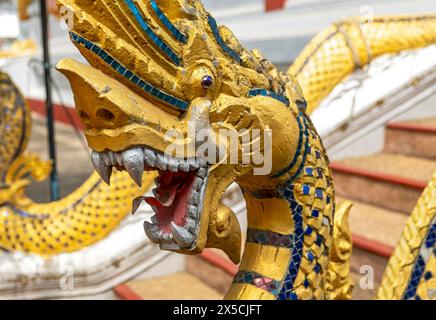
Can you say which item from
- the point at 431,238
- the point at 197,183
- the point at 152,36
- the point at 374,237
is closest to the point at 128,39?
the point at 152,36

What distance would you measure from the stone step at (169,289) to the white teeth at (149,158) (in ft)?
3.81

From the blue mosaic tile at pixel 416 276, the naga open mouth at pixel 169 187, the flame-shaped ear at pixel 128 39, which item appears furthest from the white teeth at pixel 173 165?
the blue mosaic tile at pixel 416 276

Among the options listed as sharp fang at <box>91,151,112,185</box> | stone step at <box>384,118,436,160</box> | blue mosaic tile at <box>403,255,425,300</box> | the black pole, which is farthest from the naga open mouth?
the black pole

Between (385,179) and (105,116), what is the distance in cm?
152

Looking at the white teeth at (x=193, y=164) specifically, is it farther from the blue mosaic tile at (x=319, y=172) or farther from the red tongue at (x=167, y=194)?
the blue mosaic tile at (x=319, y=172)

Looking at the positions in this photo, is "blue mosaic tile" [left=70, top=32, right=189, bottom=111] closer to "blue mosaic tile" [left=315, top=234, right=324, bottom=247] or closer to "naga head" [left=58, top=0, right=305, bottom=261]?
"naga head" [left=58, top=0, right=305, bottom=261]

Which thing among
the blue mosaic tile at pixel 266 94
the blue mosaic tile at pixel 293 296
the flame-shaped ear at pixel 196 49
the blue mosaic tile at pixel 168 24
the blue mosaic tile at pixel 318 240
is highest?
the blue mosaic tile at pixel 168 24

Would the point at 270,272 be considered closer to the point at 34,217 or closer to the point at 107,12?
the point at 107,12

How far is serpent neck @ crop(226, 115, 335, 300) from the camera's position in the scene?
0.99 m

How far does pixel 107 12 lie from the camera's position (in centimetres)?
74

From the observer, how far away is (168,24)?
79cm

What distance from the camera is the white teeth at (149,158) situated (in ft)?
2.54

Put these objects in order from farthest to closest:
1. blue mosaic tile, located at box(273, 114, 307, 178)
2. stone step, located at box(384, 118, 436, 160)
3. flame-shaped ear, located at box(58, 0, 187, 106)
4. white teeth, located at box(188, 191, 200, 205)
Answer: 1. stone step, located at box(384, 118, 436, 160)
2. blue mosaic tile, located at box(273, 114, 307, 178)
3. white teeth, located at box(188, 191, 200, 205)
4. flame-shaped ear, located at box(58, 0, 187, 106)

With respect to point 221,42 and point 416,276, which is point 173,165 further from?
point 416,276
